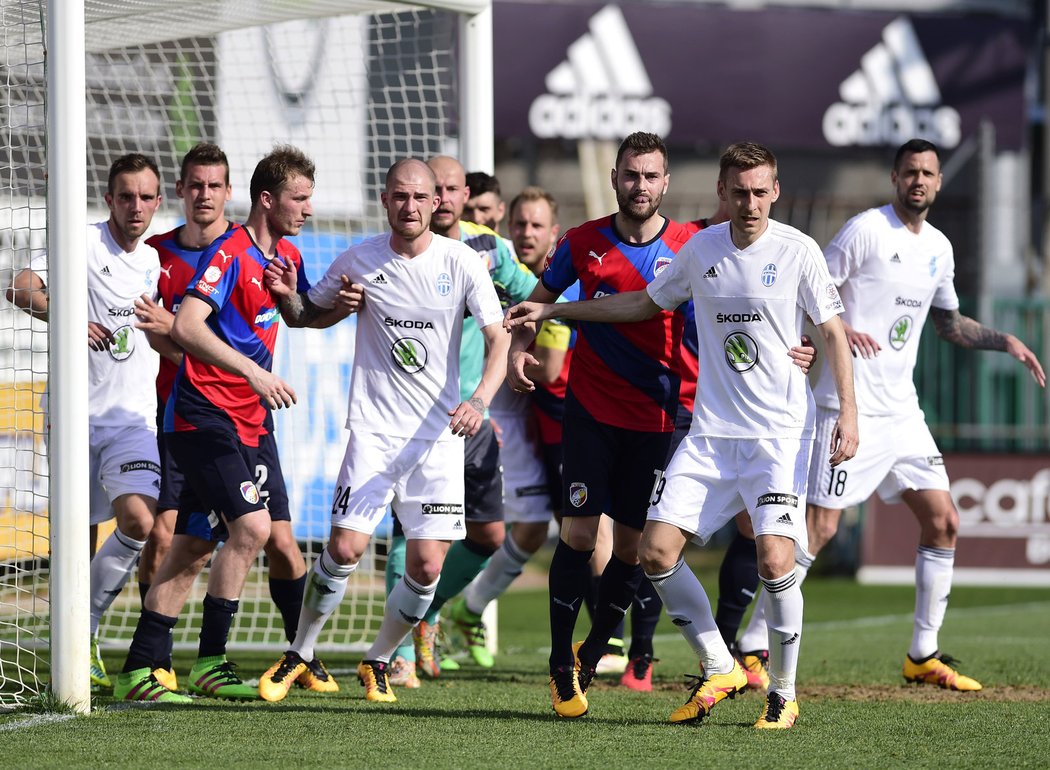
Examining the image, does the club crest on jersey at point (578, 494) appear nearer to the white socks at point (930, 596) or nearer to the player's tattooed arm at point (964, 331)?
the white socks at point (930, 596)

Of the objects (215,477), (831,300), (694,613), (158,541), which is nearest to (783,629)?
(694,613)

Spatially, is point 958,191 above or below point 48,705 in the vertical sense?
above

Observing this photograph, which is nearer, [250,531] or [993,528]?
[250,531]

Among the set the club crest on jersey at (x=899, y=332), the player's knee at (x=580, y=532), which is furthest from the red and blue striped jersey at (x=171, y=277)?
the club crest on jersey at (x=899, y=332)

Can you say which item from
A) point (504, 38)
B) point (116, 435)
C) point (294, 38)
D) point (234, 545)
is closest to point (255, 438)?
point (234, 545)

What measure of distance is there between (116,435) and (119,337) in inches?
→ 20.6

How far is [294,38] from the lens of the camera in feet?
38.7

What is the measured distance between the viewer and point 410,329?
667 cm

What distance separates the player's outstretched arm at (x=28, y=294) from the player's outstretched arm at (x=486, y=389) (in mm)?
2077

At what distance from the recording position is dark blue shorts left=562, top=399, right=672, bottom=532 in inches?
256

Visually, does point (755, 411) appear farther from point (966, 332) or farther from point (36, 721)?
point (36, 721)

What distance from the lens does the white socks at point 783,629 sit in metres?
5.97

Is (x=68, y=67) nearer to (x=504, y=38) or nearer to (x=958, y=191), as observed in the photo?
(x=504, y=38)

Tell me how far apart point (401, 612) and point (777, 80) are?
13950mm
